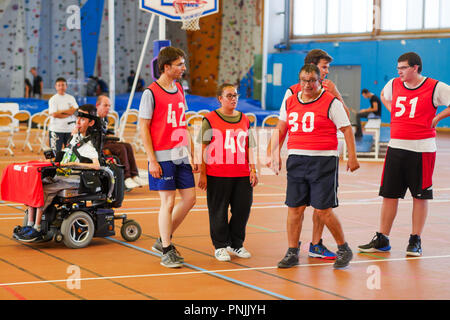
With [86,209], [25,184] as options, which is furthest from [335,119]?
[25,184]

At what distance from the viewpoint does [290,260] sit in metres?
5.23

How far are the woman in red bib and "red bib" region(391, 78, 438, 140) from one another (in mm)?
1298

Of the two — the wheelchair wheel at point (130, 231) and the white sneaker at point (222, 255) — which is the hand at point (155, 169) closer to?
the white sneaker at point (222, 255)

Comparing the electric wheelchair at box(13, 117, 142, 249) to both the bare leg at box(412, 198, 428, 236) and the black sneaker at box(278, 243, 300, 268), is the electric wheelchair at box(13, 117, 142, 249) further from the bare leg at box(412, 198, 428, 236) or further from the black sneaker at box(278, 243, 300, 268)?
the bare leg at box(412, 198, 428, 236)

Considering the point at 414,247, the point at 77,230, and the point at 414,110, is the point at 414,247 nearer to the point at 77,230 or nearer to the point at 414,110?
the point at 414,110

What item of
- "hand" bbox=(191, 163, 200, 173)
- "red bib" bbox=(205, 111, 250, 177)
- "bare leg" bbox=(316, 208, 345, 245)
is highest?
"red bib" bbox=(205, 111, 250, 177)

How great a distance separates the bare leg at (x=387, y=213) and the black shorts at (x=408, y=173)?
5cm

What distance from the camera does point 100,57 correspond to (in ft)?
88.4

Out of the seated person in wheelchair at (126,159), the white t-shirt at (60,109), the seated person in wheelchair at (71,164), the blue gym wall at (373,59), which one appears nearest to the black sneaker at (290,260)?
the seated person in wheelchair at (71,164)

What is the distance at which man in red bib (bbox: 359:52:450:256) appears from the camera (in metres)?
5.69

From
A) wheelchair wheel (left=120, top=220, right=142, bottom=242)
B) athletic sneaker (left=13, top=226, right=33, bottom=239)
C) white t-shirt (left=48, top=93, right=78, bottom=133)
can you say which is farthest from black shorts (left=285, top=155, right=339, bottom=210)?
white t-shirt (left=48, top=93, right=78, bottom=133)

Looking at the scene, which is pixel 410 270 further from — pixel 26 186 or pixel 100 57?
pixel 100 57

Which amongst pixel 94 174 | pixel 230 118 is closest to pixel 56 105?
pixel 94 174
